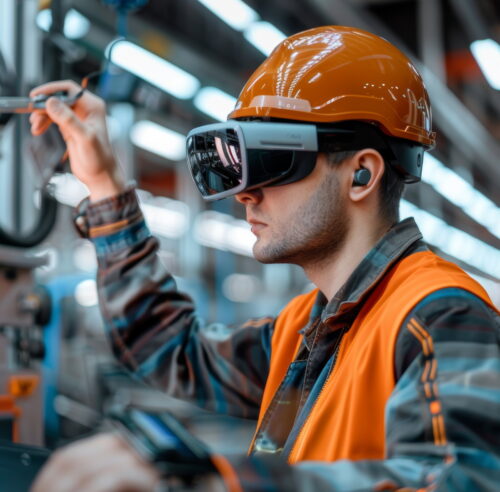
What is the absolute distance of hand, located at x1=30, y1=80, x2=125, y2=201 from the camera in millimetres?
1643

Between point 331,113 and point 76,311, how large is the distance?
507 cm

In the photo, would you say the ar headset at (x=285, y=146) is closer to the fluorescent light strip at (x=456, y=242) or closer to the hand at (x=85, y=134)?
the hand at (x=85, y=134)

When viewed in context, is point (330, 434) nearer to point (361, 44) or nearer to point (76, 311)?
point (361, 44)

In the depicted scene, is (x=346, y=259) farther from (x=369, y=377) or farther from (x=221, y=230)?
(x=221, y=230)

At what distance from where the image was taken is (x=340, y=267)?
4.36ft

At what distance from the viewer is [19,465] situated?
1.13 meters

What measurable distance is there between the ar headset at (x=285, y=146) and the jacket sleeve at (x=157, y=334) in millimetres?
416

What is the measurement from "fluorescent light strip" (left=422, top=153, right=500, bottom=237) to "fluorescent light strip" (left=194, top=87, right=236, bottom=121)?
2613mm

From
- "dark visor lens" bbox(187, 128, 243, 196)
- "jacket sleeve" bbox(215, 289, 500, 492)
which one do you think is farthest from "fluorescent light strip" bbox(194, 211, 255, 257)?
"jacket sleeve" bbox(215, 289, 500, 492)

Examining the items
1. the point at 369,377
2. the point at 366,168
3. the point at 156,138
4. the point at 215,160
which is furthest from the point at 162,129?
the point at 369,377

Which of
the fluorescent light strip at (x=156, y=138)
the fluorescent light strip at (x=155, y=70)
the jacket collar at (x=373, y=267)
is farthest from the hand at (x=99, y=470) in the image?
the fluorescent light strip at (x=156, y=138)

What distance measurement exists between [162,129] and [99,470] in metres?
8.39

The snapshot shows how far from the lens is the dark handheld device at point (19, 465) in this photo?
3.54 feet

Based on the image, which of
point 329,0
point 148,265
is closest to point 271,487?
point 148,265
